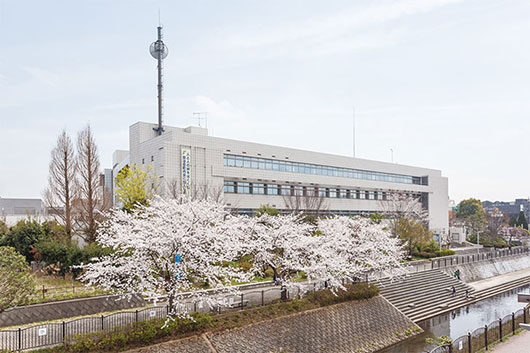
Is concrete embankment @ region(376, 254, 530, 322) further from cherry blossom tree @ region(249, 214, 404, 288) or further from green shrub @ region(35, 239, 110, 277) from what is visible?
green shrub @ region(35, 239, 110, 277)

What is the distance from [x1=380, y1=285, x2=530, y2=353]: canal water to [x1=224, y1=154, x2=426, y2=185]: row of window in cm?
2861

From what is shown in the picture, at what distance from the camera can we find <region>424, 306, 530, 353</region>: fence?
64.8 ft

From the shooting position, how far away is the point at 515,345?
22.1 m

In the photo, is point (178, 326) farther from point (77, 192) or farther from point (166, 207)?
point (77, 192)

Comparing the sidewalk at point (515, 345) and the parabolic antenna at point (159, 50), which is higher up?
the parabolic antenna at point (159, 50)

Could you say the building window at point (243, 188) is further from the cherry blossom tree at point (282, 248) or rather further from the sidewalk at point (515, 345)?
the sidewalk at point (515, 345)

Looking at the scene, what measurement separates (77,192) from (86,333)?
16.7 m

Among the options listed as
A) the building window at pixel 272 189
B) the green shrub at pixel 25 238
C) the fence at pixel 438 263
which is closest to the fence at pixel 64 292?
the green shrub at pixel 25 238

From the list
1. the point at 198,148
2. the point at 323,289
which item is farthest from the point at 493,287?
the point at 198,148

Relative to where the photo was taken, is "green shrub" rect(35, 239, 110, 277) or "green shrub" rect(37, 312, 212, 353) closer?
"green shrub" rect(37, 312, 212, 353)

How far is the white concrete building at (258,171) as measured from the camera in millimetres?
44844

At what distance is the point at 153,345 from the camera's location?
16750 millimetres

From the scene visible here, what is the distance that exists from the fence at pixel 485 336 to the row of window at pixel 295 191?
102ft

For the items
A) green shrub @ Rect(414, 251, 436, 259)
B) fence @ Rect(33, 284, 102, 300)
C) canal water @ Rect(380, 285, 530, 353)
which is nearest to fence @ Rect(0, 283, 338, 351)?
fence @ Rect(33, 284, 102, 300)
